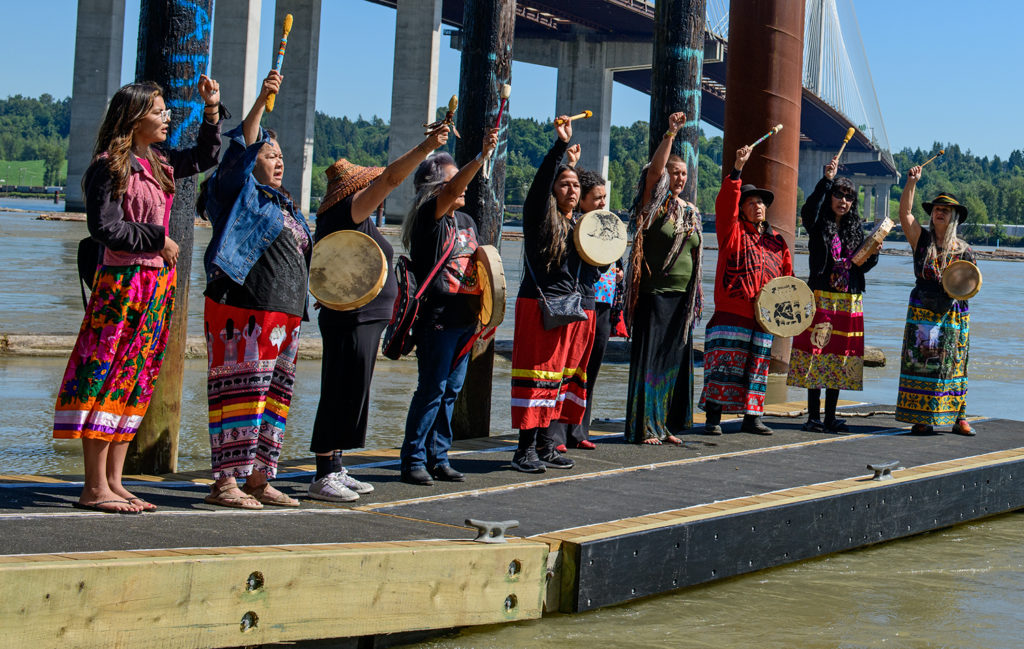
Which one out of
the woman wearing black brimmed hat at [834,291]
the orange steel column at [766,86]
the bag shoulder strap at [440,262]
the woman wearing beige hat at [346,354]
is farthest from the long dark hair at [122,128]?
the orange steel column at [766,86]

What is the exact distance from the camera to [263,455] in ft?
16.3

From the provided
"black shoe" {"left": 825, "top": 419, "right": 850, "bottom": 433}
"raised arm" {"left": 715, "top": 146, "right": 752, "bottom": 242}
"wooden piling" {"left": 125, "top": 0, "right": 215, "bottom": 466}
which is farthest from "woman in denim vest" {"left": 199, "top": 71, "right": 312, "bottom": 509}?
"black shoe" {"left": 825, "top": 419, "right": 850, "bottom": 433}

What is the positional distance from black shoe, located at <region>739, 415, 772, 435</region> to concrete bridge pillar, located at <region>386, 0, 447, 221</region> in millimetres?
44291

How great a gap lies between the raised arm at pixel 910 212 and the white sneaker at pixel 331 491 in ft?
14.0

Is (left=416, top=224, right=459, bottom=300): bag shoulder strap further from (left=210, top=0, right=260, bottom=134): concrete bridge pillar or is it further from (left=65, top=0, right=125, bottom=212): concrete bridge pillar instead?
(left=65, top=0, right=125, bottom=212): concrete bridge pillar

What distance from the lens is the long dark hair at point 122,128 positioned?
14.5ft

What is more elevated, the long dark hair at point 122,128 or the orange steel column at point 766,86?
Result: the orange steel column at point 766,86

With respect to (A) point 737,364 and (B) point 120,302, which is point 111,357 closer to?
(B) point 120,302

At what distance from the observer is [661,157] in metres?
6.68

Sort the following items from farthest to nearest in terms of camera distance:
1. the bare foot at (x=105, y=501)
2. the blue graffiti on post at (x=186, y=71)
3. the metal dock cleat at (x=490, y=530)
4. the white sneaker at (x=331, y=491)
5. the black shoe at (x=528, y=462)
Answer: the black shoe at (x=528, y=462)
the blue graffiti on post at (x=186, y=71)
the white sneaker at (x=331, y=491)
the bare foot at (x=105, y=501)
the metal dock cleat at (x=490, y=530)

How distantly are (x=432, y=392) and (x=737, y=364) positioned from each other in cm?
242

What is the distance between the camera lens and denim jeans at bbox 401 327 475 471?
5.59 m

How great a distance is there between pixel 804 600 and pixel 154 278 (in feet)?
8.95

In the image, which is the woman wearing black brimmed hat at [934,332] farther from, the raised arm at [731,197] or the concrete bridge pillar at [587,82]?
the concrete bridge pillar at [587,82]
